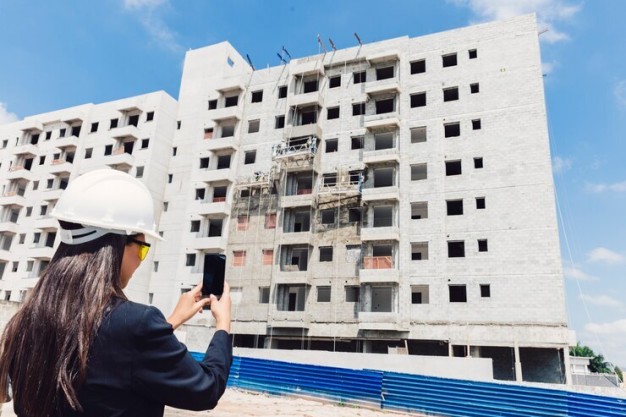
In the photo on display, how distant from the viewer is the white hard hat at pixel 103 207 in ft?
6.30

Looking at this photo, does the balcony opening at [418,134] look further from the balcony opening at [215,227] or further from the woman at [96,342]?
the woman at [96,342]

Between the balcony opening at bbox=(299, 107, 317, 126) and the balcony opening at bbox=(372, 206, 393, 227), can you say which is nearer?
the balcony opening at bbox=(372, 206, 393, 227)

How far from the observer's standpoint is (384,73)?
37500 millimetres

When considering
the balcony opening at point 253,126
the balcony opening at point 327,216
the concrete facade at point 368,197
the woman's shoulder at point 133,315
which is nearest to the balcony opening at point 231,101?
the concrete facade at point 368,197

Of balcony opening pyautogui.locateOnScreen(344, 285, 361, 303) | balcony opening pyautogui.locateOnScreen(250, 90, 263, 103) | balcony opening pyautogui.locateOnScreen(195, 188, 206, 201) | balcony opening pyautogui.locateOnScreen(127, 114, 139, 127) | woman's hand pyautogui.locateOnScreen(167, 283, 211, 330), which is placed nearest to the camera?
woman's hand pyautogui.locateOnScreen(167, 283, 211, 330)

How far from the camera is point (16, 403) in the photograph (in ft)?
5.69

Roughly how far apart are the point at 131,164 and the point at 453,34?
30.4m

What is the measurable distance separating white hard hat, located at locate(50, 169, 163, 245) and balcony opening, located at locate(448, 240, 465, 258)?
30.5 m

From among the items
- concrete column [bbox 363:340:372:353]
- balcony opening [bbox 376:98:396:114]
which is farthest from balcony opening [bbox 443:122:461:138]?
concrete column [bbox 363:340:372:353]

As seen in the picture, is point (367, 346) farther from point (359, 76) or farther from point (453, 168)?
point (359, 76)

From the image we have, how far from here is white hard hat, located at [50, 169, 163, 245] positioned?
6.30ft

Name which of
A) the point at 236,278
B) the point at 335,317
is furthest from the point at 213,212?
the point at 335,317

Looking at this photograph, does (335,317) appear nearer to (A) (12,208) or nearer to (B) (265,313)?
(B) (265,313)

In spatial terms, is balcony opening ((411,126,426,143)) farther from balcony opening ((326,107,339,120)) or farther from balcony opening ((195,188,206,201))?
balcony opening ((195,188,206,201))
